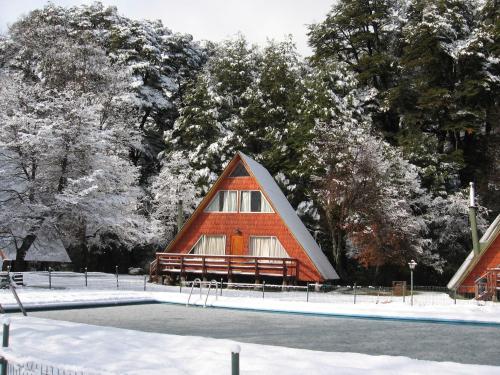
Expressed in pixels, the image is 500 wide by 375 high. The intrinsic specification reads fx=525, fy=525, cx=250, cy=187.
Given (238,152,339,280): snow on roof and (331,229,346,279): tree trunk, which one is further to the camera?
(331,229,346,279): tree trunk

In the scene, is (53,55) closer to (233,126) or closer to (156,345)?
(233,126)

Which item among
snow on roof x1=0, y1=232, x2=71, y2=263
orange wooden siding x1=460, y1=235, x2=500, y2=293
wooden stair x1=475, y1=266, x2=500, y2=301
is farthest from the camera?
snow on roof x1=0, y1=232, x2=71, y2=263

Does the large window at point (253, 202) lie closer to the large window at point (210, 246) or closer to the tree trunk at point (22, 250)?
the large window at point (210, 246)

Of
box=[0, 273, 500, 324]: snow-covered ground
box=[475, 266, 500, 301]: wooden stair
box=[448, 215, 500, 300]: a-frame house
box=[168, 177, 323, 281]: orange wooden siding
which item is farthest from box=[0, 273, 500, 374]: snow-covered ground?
box=[168, 177, 323, 281]: orange wooden siding

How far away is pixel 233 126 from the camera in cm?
4247

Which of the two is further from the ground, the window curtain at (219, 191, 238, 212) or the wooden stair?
the window curtain at (219, 191, 238, 212)

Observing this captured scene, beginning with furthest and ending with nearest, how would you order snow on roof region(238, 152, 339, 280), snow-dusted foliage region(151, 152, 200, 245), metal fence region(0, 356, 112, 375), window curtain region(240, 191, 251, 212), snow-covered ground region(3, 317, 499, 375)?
snow-dusted foliage region(151, 152, 200, 245), window curtain region(240, 191, 251, 212), snow on roof region(238, 152, 339, 280), snow-covered ground region(3, 317, 499, 375), metal fence region(0, 356, 112, 375)

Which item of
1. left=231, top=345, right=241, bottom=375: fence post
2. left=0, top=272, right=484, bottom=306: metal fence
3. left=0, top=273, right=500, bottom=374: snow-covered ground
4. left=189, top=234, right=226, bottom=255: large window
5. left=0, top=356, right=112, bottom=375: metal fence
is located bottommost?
left=0, top=272, right=484, bottom=306: metal fence

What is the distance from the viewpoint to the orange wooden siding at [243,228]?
93.0ft

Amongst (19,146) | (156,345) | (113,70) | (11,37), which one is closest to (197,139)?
(113,70)

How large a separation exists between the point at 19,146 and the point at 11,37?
2352 cm

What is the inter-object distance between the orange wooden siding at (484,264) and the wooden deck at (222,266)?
8560mm

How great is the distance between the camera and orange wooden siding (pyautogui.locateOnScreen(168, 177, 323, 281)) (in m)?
28.4

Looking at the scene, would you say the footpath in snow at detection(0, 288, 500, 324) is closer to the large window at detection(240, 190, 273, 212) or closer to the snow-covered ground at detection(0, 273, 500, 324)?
the snow-covered ground at detection(0, 273, 500, 324)
